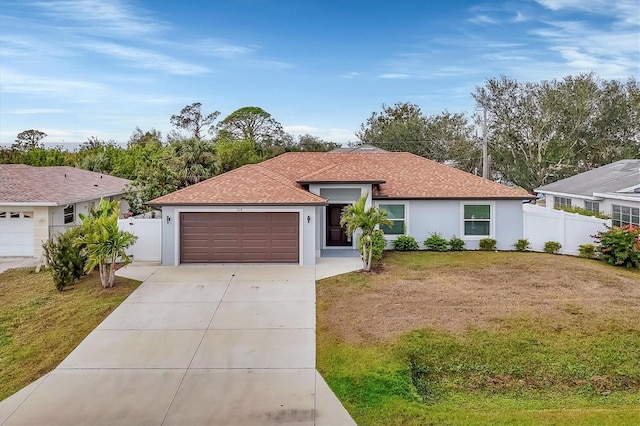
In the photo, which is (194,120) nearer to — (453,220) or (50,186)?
(50,186)

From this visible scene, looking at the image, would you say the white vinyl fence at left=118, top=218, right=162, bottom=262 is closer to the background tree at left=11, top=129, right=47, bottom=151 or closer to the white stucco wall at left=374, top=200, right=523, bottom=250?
the white stucco wall at left=374, top=200, right=523, bottom=250

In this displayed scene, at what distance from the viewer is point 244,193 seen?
16.3 metres

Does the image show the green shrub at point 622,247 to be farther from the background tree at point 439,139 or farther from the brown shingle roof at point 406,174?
the background tree at point 439,139

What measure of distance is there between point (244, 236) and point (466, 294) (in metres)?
7.83

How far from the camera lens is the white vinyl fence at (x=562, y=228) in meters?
17.6

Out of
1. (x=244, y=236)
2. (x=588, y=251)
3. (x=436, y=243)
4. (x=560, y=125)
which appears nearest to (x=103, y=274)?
(x=244, y=236)

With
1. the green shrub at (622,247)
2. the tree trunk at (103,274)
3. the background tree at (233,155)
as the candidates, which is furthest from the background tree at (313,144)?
the tree trunk at (103,274)

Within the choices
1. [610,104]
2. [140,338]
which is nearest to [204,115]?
[610,104]

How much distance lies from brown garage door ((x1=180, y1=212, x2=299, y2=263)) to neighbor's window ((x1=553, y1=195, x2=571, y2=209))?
18.1 m

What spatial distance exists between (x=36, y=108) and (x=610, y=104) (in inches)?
1741

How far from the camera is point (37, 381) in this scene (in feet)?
25.2

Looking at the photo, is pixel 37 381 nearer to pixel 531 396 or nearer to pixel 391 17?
pixel 531 396

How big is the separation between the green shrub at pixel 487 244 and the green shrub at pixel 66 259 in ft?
47.5

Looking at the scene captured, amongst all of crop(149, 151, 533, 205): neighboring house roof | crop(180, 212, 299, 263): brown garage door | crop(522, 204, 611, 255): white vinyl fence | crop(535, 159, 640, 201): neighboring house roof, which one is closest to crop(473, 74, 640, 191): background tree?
crop(535, 159, 640, 201): neighboring house roof
